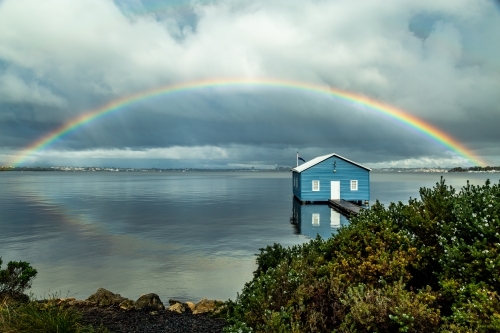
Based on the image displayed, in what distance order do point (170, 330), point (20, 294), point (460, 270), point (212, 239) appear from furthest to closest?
point (212, 239)
point (20, 294)
point (170, 330)
point (460, 270)

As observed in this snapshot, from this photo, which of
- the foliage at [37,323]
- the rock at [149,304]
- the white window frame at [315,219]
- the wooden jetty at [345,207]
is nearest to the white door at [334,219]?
the wooden jetty at [345,207]

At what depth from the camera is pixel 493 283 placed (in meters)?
5.37

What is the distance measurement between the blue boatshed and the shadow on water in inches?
95.8

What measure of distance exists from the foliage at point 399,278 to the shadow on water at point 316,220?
21113mm

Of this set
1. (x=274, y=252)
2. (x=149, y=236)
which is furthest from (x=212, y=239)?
(x=274, y=252)

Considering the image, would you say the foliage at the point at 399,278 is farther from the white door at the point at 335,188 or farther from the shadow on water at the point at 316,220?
the white door at the point at 335,188

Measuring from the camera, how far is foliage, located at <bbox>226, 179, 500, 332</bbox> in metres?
5.41

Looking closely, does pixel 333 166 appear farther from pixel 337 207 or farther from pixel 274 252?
pixel 274 252

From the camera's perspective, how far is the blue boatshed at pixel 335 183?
167 ft

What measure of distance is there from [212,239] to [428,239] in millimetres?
22457

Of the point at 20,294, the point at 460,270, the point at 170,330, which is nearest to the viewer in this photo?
the point at 460,270

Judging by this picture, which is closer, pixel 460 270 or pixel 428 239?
pixel 460 270

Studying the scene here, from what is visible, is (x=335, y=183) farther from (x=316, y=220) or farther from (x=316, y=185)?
(x=316, y=220)

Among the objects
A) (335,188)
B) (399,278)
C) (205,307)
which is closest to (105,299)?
(205,307)
